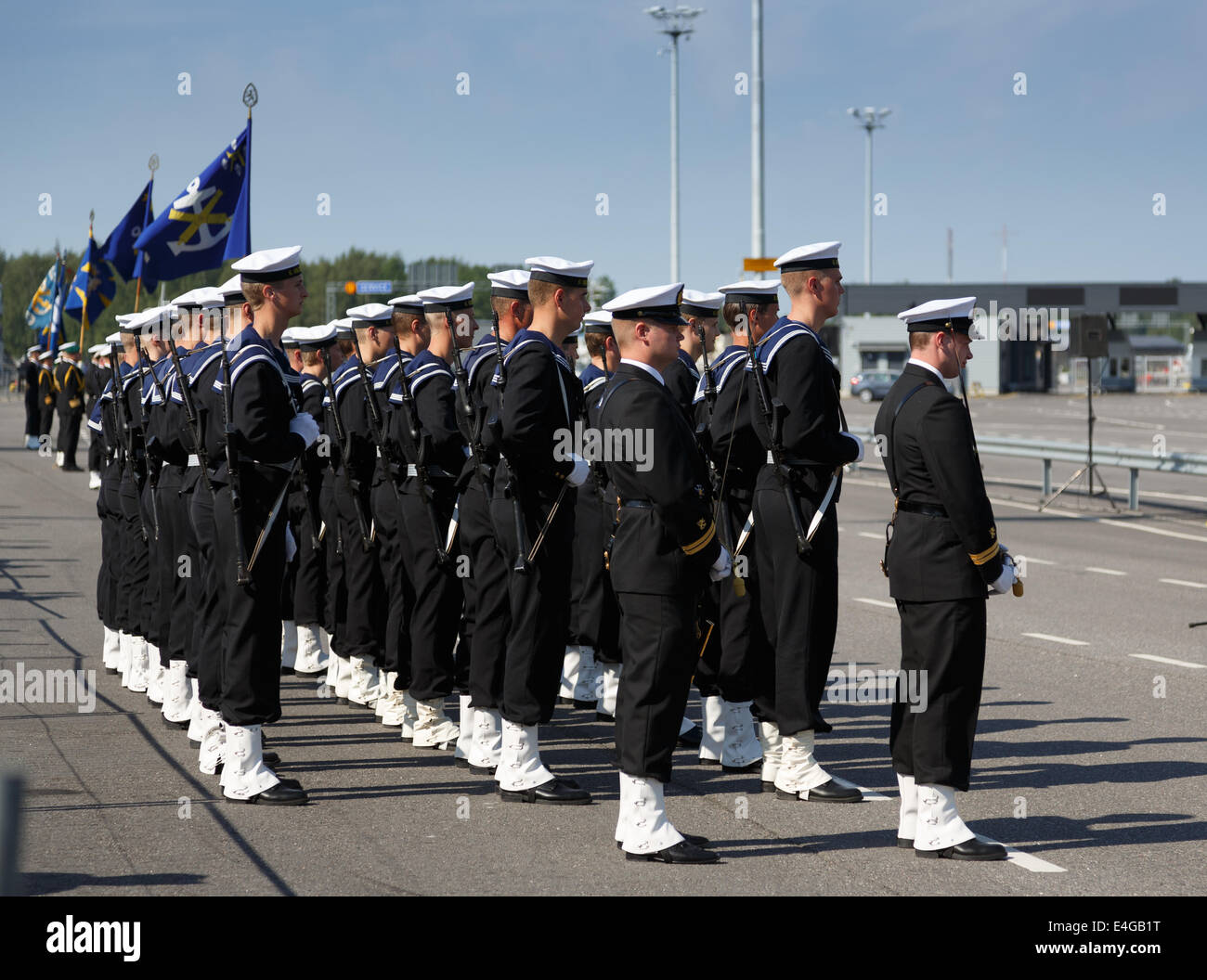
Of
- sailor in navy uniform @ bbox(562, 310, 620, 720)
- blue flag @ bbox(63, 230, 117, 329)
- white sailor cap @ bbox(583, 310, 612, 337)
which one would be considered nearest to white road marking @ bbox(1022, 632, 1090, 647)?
sailor in navy uniform @ bbox(562, 310, 620, 720)

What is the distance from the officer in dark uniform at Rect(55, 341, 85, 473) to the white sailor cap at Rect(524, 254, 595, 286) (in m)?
20.6

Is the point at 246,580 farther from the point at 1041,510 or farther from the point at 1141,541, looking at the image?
the point at 1041,510

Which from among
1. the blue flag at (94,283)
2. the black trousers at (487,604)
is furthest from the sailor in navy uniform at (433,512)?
the blue flag at (94,283)

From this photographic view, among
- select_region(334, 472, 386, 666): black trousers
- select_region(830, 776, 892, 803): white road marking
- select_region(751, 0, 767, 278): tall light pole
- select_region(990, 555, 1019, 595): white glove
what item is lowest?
select_region(830, 776, 892, 803): white road marking

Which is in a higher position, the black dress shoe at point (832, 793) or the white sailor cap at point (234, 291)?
the white sailor cap at point (234, 291)

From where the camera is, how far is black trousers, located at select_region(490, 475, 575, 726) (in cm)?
700

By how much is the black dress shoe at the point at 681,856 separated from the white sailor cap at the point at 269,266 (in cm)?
322

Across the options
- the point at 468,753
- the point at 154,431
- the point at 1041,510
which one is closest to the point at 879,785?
the point at 468,753

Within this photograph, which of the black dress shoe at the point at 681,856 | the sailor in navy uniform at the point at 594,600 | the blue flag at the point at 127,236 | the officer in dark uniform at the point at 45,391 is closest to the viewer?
A: the black dress shoe at the point at 681,856

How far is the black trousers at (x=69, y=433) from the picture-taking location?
27.8m

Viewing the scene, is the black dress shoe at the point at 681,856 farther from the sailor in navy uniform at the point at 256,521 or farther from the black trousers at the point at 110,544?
the black trousers at the point at 110,544

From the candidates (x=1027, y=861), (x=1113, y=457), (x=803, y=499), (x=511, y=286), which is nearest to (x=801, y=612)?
(x=803, y=499)

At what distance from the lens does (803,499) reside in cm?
700

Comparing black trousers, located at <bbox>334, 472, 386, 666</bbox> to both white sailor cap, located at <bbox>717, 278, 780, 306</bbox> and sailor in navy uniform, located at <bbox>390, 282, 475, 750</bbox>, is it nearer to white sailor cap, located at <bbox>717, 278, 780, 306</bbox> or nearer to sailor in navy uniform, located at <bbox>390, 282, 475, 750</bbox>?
sailor in navy uniform, located at <bbox>390, 282, 475, 750</bbox>
